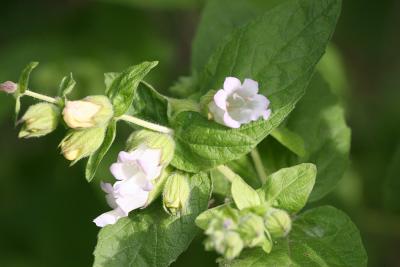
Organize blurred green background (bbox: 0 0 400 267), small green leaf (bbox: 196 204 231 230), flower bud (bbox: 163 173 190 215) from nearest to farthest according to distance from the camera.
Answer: small green leaf (bbox: 196 204 231 230), flower bud (bbox: 163 173 190 215), blurred green background (bbox: 0 0 400 267)

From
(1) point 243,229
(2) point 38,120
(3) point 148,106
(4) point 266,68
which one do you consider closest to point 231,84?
(4) point 266,68

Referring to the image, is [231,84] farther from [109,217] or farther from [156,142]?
[109,217]

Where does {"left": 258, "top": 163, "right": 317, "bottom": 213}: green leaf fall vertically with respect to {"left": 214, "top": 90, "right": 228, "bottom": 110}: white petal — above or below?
below

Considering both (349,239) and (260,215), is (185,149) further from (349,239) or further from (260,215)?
(349,239)

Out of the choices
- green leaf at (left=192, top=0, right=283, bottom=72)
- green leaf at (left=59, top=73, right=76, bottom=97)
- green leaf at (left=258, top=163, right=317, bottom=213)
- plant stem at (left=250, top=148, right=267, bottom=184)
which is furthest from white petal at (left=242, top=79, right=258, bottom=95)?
green leaf at (left=192, top=0, right=283, bottom=72)

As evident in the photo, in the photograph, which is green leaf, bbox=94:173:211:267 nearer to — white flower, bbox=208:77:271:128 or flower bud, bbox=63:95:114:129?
white flower, bbox=208:77:271:128

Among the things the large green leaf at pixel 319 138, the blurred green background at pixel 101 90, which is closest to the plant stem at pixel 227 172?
the large green leaf at pixel 319 138
